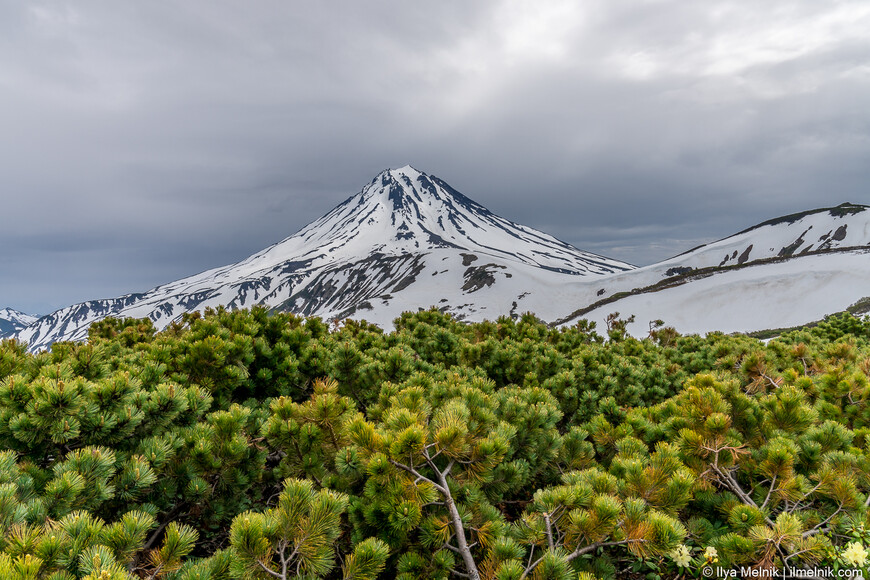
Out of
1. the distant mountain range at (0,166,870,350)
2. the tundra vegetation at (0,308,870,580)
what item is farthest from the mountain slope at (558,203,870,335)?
the tundra vegetation at (0,308,870,580)

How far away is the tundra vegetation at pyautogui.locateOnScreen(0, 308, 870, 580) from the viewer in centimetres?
255

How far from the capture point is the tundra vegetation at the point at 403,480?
2549 millimetres

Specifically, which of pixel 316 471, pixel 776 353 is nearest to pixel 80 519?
pixel 316 471

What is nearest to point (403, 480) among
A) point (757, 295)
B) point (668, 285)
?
point (757, 295)

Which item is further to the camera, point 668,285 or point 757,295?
point 668,285

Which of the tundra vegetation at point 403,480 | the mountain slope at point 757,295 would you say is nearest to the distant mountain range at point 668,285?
the mountain slope at point 757,295

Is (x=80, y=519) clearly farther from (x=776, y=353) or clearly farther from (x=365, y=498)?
(x=776, y=353)

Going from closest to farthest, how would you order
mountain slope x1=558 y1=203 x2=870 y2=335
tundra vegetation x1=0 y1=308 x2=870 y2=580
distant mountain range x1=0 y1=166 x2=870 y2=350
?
1. tundra vegetation x1=0 y1=308 x2=870 y2=580
2. mountain slope x1=558 y1=203 x2=870 y2=335
3. distant mountain range x1=0 y1=166 x2=870 y2=350

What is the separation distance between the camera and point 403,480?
291cm

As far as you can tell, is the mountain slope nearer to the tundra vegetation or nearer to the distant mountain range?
the distant mountain range

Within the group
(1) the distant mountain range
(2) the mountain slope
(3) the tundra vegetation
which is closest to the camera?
(3) the tundra vegetation

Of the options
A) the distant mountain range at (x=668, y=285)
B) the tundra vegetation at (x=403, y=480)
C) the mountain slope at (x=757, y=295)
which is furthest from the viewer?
the distant mountain range at (x=668, y=285)

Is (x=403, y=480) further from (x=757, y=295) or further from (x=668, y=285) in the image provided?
(x=668, y=285)

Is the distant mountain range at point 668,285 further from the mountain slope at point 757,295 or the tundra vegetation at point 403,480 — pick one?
the tundra vegetation at point 403,480
